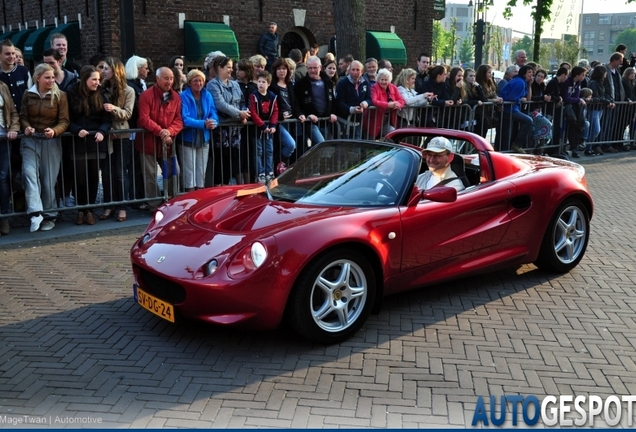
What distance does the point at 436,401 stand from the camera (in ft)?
13.3

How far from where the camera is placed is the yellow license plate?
465 cm

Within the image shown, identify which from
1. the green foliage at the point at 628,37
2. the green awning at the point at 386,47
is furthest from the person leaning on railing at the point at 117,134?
the green foliage at the point at 628,37

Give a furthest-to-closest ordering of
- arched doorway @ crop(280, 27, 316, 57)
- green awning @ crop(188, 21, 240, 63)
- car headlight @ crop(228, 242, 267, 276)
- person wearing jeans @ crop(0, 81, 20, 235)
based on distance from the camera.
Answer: arched doorway @ crop(280, 27, 316, 57) < green awning @ crop(188, 21, 240, 63) < person wearing jeans @ crop(0, 81, 20, 235) < car headlight @ crop(228, 242, 267, 276)

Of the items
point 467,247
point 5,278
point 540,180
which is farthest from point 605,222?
point 5,278

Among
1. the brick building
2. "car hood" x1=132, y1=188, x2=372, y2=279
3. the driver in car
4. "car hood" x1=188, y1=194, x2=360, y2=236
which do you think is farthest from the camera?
the brick building

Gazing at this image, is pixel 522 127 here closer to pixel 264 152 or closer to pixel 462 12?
pixel 264 152

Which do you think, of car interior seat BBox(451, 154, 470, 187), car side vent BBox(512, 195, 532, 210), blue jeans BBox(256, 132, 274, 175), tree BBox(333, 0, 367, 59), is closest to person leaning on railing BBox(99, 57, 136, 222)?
blue jeans BBox(256, 132, 274, 175)

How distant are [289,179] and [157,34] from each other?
44.2 feet

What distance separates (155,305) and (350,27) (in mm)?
9868

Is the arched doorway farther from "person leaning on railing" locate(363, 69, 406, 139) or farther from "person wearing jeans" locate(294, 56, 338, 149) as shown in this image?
"person wearing jeans" locate(294, 56, 338, 149)

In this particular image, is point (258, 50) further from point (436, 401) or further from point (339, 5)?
point (436, 401)

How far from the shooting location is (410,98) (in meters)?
11.2

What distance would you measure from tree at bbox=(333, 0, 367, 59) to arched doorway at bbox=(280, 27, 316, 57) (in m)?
7.73

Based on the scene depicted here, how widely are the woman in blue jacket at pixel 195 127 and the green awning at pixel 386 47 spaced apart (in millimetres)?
13703
